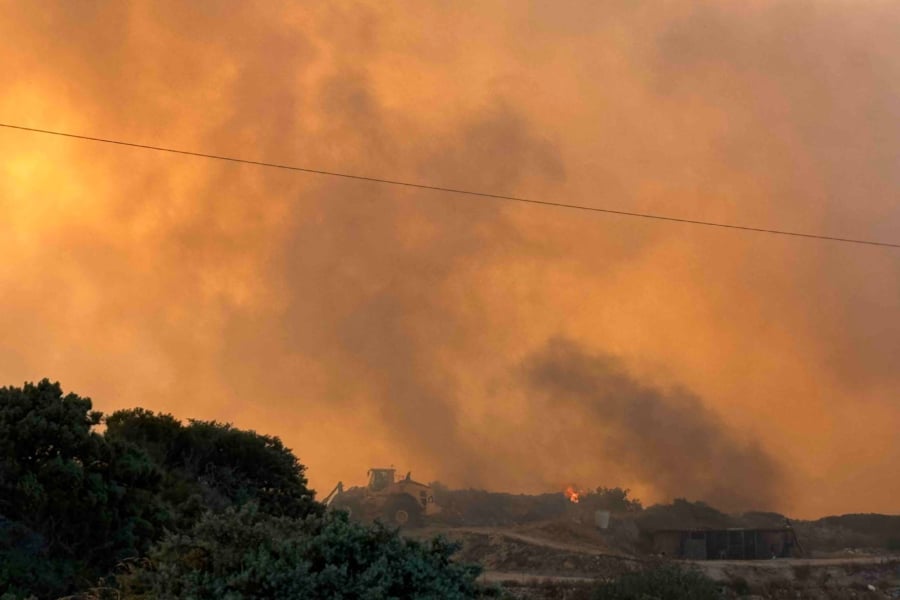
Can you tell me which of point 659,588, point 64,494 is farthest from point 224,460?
point 659,588

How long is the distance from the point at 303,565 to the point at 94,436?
8036mm

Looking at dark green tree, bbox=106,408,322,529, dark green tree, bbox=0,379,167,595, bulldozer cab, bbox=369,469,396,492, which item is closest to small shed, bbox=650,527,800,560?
bulldozer cab, bbox=369,469,396,492

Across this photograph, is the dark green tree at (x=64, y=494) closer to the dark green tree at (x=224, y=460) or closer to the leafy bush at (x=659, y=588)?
the dark green tree at (x=224, y=460)

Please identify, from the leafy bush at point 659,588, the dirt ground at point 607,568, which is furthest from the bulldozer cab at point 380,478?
the leafy bush at point 659,588

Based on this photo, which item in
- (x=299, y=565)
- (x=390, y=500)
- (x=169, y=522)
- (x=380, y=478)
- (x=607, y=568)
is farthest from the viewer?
(x=380, y=478)

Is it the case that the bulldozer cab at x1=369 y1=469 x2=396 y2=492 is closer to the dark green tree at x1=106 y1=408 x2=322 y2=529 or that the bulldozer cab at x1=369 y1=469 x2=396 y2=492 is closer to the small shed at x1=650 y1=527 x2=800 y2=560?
the small shed at x1=650 y1=527 x2=800 y2=560

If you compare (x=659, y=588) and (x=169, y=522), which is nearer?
(x=169, y=522)

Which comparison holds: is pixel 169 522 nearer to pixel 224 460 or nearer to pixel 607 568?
pixel 224 460

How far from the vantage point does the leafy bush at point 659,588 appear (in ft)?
58.0

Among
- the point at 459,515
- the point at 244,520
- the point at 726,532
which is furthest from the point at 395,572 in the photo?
the point at 459,515

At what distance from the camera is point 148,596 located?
646 centimetres

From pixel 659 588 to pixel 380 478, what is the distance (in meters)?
39.5

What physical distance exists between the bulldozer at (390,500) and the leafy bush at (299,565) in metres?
41.9

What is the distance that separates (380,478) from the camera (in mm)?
56094
